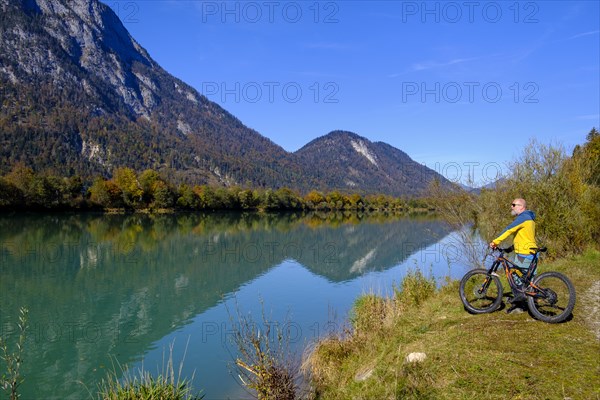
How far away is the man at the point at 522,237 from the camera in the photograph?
23.4ft

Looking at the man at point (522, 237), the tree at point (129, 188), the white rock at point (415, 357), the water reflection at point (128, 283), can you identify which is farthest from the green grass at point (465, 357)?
the tree at point (129, 188)

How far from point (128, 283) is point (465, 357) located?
19724 millimetres

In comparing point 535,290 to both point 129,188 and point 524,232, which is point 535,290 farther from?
point 129,188

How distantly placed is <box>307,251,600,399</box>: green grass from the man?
919 millimetres

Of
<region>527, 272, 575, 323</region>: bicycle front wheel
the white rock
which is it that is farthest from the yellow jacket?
the white rock

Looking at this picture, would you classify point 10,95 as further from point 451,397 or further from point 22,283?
point 451,397

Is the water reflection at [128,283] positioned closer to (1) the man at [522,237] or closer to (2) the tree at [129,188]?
(1) the man at [522,237]

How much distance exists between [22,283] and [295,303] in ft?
46.6

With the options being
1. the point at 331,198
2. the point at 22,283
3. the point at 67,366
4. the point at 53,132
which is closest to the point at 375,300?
the point at 67,366

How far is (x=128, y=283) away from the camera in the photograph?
21297mm

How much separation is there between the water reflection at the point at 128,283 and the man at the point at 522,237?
7205 millimetres

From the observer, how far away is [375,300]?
1188 centimetres

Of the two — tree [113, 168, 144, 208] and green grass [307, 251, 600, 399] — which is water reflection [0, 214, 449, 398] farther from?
tree [113, 168, 144, 208]

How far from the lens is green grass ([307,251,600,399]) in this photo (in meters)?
4.87
